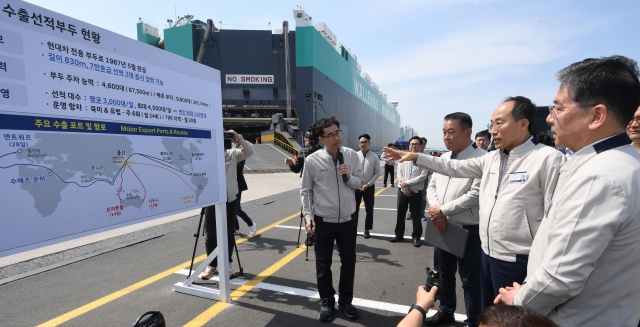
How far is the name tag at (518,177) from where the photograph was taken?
2.06m

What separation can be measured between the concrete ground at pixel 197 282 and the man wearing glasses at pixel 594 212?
2.10 meters

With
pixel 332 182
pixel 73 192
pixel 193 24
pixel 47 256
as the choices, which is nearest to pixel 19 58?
pixel 73 192

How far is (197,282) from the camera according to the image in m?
4.12

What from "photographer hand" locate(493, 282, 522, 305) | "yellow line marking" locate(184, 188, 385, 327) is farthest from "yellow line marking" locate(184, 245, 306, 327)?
"photographer hand" locate(493, 282, 522, 305)

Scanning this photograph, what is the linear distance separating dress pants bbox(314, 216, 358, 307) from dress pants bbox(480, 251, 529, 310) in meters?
1.22

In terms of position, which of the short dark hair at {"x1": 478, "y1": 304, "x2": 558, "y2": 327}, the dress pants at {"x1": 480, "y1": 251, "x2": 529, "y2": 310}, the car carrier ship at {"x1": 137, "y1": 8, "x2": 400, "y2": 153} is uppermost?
the car carrier ship at {"x1": 137, "y1": 8, "x2": 400, "y2": 153}

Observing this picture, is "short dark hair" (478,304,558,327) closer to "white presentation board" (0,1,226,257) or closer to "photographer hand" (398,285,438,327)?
"photographer hand" (398,285,438,327)

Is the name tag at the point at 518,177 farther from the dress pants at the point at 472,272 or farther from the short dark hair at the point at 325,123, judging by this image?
the short dark hair at the point at 325,123

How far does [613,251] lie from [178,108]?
3190 millimetres

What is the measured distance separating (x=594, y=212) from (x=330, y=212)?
2258 mm

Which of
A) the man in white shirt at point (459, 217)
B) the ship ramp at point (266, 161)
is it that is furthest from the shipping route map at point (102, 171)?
the ship ramp at point (266, 161)

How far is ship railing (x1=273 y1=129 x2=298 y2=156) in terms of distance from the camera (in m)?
25.9

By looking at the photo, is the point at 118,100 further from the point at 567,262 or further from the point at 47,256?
the point at 47,256

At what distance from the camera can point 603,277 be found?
3.97ft
